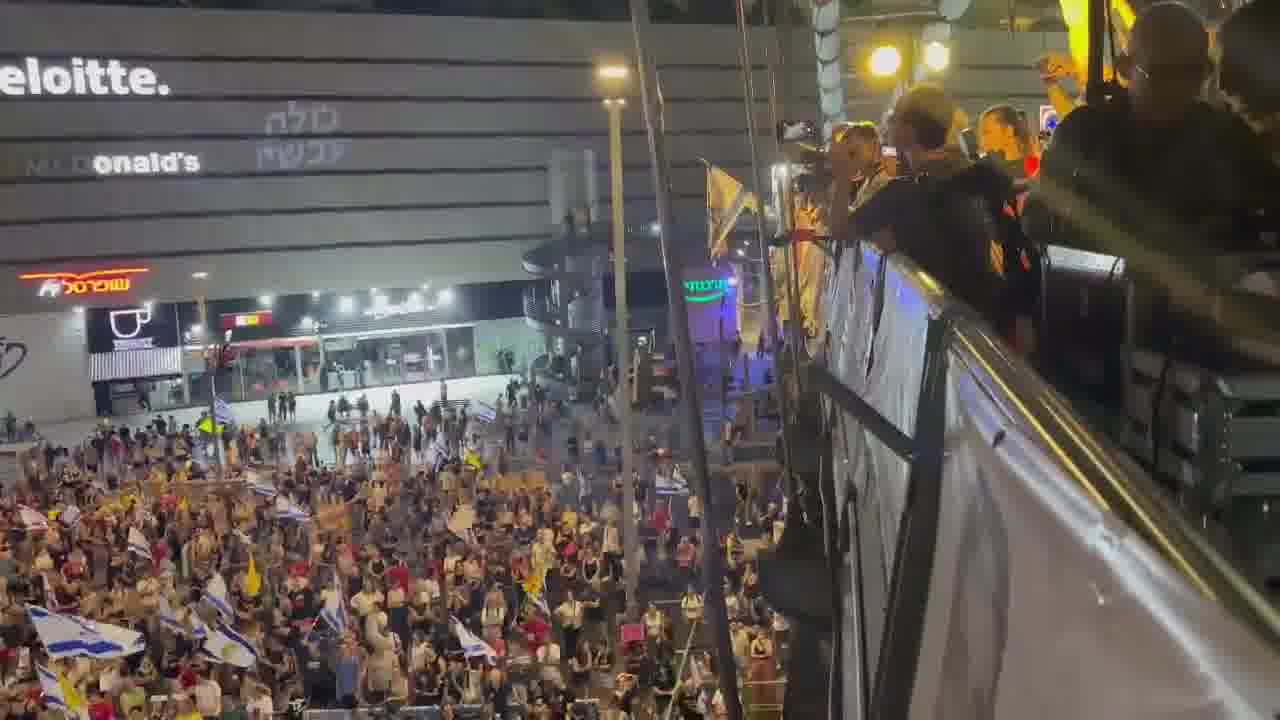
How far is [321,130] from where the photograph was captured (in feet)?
129

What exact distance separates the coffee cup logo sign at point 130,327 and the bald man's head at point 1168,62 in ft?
128

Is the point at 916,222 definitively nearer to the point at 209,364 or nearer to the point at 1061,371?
the point at 1061,371

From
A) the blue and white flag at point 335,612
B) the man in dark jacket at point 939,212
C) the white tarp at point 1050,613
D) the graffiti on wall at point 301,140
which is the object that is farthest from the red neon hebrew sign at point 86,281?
the white tarp at point 1050,613

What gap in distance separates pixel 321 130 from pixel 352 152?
1.31 meters

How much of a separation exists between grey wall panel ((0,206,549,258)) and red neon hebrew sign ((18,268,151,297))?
66cm

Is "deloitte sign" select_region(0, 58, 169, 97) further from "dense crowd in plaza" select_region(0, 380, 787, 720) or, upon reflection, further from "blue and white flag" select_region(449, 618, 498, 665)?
"blue and white flag" select_region(449, 618, 498, 665)

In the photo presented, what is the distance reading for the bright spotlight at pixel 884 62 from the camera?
13914 millimetres

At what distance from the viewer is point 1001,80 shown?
44594mm

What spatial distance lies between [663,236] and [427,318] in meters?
39.4

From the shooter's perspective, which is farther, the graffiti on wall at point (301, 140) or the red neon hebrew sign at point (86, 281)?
the graffiti on wall at point (301, 140)

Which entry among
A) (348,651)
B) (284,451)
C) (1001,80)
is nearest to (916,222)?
(348,651)

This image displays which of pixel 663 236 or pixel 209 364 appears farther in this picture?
pixel 209 364

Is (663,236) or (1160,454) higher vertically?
(663,236)

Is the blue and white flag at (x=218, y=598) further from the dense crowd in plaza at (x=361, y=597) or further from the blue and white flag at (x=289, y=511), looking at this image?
the blue and white flag at (x=289, y=511)
